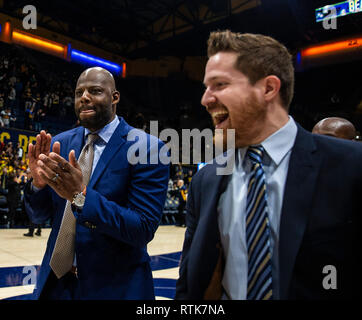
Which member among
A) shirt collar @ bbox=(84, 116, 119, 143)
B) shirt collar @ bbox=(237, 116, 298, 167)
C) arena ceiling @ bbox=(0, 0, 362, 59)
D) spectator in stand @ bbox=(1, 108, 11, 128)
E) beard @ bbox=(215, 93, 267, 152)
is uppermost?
arena ceiling @ bbox=(0, 0, 362, 59)

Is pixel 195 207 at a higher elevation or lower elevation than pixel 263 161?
lower

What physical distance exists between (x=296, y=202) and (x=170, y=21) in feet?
59.9

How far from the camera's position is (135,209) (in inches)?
64.1

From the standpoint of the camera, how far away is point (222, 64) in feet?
3.70

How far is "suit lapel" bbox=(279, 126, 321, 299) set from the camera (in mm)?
922

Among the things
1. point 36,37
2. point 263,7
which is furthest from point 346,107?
point 36,37

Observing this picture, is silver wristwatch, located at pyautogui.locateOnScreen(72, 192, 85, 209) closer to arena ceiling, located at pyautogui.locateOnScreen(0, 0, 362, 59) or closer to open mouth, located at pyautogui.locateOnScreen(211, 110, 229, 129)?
open mouth, located at pyautogui.locateOnScreen(211, 110, 229, 129)

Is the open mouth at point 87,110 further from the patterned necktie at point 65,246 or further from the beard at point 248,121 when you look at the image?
the beard at point 248,121

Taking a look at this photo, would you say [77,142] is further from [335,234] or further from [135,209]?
[335,234]

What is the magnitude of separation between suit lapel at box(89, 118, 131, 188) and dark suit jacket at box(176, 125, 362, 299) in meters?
0.74

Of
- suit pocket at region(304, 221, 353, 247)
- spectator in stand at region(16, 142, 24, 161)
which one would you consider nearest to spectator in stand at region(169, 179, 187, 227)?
spectator in stand at region(16, 142, 24, 161)

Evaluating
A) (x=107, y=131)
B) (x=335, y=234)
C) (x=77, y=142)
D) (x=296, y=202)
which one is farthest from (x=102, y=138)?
(x=335, y=234)

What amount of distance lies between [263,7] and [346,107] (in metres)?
5.78

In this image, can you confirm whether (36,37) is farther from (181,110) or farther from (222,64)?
(222,64)
